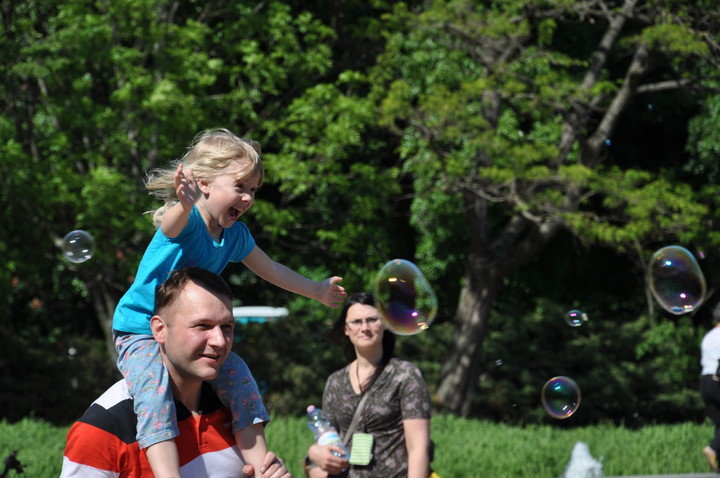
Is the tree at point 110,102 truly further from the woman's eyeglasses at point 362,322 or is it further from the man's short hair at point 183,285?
the man's short hair at point 183,285

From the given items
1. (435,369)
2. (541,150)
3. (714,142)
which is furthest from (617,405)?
(541,150)

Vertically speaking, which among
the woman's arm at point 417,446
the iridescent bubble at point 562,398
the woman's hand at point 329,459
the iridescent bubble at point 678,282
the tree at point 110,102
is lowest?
the tree at point 110,102

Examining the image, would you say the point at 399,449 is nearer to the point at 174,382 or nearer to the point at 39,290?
the point at 174,382

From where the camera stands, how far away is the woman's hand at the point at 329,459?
4793 millimetres

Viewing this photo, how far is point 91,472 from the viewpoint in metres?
2.64

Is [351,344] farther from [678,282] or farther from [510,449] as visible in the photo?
[510,449]

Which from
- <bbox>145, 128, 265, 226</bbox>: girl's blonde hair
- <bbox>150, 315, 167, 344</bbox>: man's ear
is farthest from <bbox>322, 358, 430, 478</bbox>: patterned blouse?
<bbox>150, 315, 167, 344</bbox>: man's ear

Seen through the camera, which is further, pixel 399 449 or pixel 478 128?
pixel 478 128

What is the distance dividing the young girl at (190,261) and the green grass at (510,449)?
468cm

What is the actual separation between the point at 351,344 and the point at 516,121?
11.8m

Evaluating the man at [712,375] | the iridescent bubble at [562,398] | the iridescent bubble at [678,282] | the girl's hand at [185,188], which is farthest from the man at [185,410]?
the man at [712,375]

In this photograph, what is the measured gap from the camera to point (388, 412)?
4934mm

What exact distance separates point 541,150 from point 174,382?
1161 centimetres

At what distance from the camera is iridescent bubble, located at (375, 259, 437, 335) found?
19.5ft
